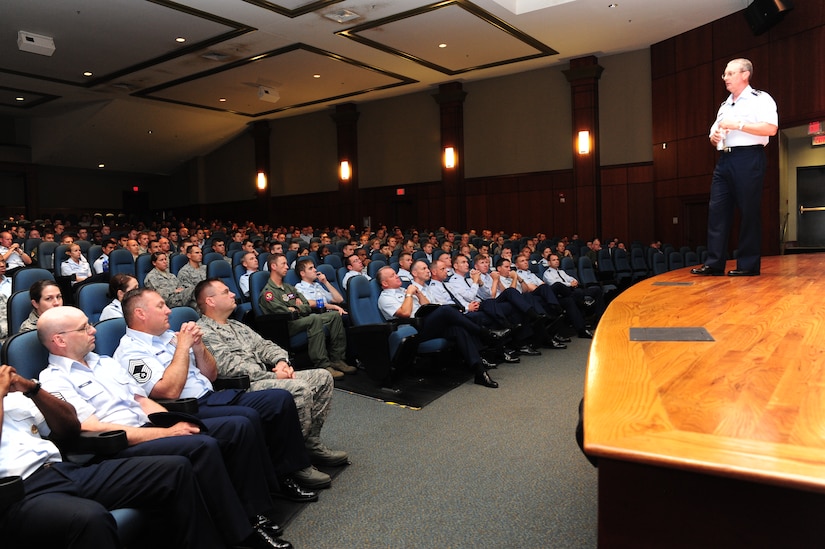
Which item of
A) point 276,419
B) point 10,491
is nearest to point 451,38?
point 276,419

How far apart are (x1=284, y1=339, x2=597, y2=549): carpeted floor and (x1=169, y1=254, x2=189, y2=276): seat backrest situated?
3.15 m

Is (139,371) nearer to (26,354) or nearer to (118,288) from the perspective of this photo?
(26,354)

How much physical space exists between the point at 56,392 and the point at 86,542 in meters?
0.63

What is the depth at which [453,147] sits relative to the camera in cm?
1341

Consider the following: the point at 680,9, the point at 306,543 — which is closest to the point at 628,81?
the point at 680,9

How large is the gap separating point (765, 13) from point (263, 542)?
9.43 meters

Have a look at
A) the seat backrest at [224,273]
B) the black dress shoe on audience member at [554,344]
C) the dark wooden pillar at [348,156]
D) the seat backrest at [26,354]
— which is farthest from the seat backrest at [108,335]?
the dark wooden pillar at [348,156]

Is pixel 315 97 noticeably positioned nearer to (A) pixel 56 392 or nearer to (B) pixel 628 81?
(B) pixel 628 81

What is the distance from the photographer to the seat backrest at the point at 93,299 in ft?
12.0

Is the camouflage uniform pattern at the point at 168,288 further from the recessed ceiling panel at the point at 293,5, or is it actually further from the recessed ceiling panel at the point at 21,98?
the recessed ceiling panel at the point at 21,98

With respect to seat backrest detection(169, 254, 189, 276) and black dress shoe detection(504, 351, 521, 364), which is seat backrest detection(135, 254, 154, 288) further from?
black dress shoe detection(504, 351, 521, 364)

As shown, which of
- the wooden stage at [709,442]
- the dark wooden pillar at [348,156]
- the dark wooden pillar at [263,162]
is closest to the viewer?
the wooden stage at [709,442]

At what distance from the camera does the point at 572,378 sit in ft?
14.8

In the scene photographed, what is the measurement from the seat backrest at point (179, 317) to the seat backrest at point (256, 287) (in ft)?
5.66
